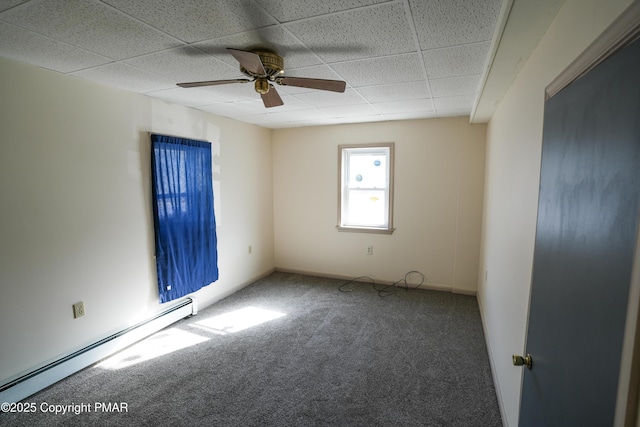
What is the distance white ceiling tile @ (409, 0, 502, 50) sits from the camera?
52.5 inches

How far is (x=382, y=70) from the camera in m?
2.13

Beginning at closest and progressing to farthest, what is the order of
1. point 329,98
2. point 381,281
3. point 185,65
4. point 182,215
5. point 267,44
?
point 267,44 < point 185,65 < point 329,98 < point 182,215 < point 381,281

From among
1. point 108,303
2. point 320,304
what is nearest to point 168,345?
point 108,303

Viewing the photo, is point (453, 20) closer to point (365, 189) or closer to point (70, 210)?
point (70, 210)

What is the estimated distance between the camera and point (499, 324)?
2182 millimetres

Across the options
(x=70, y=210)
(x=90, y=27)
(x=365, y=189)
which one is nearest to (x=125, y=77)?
(x=90, y=27)

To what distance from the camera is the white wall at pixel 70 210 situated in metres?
1.98

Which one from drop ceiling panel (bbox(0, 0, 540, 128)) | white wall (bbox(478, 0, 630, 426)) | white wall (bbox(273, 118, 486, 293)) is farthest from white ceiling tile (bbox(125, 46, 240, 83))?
white wall (bbox(273, 118, 486, 293))

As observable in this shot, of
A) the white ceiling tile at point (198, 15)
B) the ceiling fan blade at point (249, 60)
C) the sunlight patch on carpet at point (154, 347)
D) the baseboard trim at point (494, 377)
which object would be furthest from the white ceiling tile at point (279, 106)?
the baseboard trim at point (494, 377)

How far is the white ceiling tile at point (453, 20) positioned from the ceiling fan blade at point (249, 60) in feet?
2.64

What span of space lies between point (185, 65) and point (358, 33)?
1201 mm

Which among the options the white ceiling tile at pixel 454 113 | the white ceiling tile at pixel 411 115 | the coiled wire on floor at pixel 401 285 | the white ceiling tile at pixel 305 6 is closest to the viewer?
the white ceiling tile at pixel 305 6

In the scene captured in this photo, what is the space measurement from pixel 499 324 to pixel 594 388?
168 cm

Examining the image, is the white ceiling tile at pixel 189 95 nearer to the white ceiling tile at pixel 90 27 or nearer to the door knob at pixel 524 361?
the white ceiling tile at pixel 90 27
